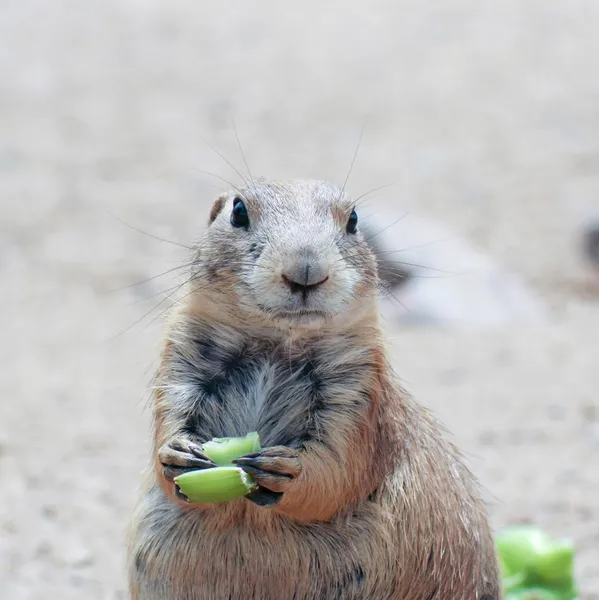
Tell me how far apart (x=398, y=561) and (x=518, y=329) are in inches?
223

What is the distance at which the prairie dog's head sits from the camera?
351cm

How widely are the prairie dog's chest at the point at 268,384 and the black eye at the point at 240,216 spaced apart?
38 centimetres

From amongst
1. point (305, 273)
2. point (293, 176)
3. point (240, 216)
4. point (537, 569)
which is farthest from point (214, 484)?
point (293, 176)


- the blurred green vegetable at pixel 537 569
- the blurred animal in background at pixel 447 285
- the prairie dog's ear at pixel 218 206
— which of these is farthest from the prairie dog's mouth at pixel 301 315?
the blurred animal in background at pixel 447 285

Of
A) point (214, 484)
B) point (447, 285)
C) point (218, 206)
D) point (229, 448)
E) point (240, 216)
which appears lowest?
point (214, 484)

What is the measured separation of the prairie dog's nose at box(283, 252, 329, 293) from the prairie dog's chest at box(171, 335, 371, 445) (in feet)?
1.18

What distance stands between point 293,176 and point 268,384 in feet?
26.7

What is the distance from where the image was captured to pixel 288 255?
3.53m

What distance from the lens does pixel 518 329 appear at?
30.5 ft

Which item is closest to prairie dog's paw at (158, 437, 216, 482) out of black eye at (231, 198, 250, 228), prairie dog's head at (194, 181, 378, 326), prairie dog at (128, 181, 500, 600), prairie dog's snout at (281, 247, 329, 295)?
prairie dog at (128, 181, 500, 600)

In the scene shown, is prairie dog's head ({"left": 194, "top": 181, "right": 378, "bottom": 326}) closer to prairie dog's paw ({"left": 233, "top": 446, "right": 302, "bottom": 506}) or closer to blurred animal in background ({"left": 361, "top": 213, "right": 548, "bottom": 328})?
prairie dog's paw ({"left": 233, "top": 446, "right": 302, "bottom": 506})

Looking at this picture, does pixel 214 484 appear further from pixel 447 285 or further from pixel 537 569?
pixel 447 285

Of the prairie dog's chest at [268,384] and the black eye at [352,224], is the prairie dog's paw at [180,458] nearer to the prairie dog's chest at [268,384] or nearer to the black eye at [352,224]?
the prairie dog's chest at [268,384]

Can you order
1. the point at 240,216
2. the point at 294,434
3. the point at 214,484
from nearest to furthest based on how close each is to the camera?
the point at 214,484, the point at 294,434, the point at 240,216
